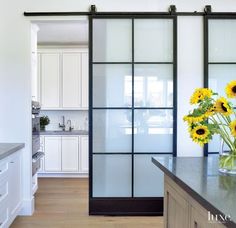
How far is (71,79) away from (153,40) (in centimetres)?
275

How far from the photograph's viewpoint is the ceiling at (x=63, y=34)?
16.6 ft

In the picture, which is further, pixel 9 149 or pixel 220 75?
pixel 220 75

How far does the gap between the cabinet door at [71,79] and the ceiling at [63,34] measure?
11.0 inches

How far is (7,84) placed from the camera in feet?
12.4

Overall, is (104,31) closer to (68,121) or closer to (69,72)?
(69,72)

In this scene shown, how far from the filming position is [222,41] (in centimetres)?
384

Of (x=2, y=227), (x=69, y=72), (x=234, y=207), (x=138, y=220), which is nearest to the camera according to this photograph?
(x=234, y=207)

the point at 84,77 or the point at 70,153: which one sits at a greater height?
the point at 84,77

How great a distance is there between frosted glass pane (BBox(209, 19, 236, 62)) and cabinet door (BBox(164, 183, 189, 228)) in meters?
2.25

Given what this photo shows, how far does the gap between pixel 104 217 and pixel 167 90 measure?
1.71 meters

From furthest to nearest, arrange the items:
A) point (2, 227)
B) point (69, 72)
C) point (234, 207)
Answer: point (69, 72) → point (2, 227) → point (234, 207)

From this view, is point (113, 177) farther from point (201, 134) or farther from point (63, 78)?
point (63, 78)

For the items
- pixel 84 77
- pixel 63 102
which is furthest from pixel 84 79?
pixel 63 102

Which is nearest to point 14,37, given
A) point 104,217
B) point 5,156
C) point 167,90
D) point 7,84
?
point 7,84
